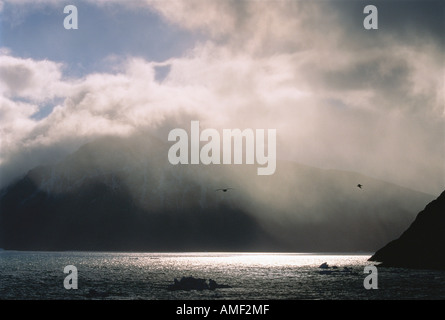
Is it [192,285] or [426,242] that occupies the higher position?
[426,242]

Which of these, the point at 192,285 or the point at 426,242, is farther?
the point at 426,242

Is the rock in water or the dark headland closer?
the rock in water

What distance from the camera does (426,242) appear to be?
171250mm

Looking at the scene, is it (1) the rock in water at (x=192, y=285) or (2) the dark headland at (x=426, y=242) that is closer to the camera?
(1) the rock in water at (x=192, y=285)

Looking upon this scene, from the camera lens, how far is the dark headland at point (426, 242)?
164125 millimetres

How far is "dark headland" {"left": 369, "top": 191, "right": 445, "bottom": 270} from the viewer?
538ft
